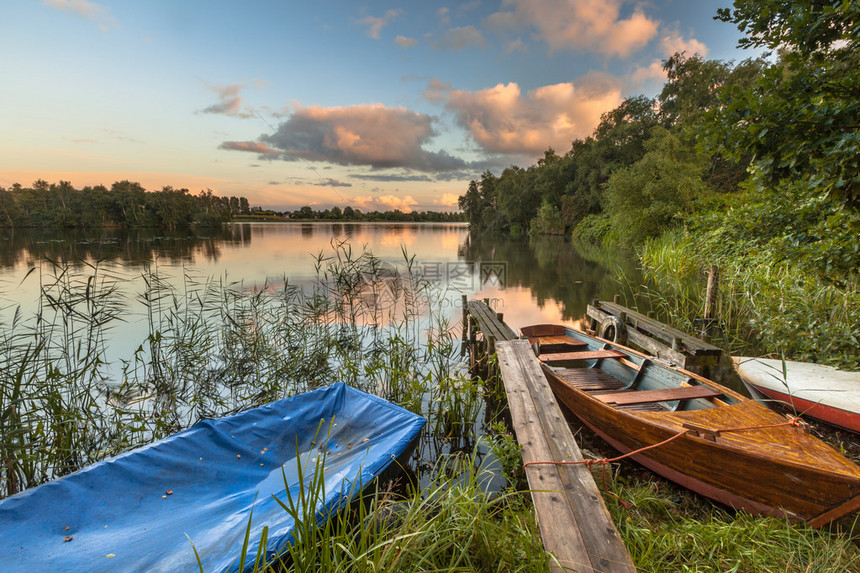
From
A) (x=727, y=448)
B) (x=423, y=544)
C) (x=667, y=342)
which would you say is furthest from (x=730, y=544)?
(x=667, y=342)

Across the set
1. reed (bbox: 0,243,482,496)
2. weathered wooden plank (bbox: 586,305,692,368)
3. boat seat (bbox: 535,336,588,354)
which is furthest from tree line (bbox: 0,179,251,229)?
weathered wooden plank (bbox: 586,305,692,368)

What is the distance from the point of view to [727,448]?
9.36ft

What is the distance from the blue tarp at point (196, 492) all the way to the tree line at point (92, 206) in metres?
43.8

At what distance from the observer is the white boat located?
12.8 ft

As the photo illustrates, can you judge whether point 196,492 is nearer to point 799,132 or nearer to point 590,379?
point 590,379

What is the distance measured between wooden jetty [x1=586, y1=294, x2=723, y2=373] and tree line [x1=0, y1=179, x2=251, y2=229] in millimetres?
45795

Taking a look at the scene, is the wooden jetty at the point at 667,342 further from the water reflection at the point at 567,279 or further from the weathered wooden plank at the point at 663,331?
the water reflection at the point at 567,279

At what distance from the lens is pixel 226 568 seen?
1883 mm

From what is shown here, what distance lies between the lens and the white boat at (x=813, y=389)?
390 cm

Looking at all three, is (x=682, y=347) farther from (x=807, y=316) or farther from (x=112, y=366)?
(x=112, y=366)

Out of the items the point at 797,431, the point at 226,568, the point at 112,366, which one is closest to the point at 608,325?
the point at 797,431

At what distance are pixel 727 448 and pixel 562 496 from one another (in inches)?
61.2

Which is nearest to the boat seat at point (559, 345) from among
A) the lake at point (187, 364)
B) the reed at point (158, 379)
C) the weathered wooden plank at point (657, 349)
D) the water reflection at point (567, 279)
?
the weathered wooden plank at point (657, 349)

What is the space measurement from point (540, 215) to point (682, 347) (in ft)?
140
